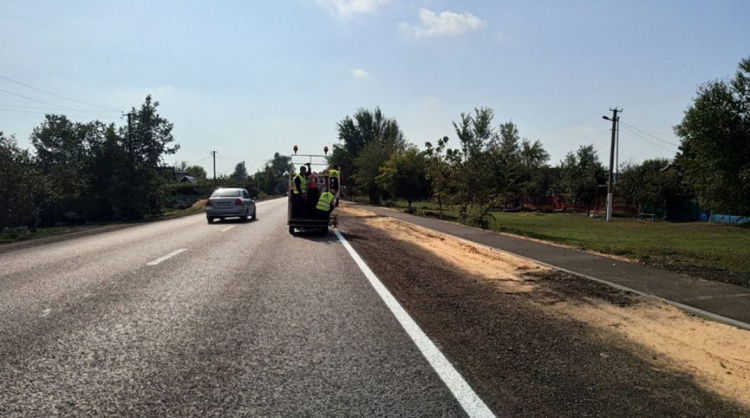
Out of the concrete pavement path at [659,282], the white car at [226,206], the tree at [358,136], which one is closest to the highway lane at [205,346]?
the concrete pavement path at [659,282]

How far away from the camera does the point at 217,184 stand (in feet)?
253

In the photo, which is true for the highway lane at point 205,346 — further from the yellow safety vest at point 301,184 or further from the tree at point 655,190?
the tree at point 655,190

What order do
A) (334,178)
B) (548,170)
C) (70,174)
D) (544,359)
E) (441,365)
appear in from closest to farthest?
(441,365) < (544,359) < (334,178) < (70,174) < (548,170)

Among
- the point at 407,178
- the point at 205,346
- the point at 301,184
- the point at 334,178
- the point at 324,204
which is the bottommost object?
the point at 205,346

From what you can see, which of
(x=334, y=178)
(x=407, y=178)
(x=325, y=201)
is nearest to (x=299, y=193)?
(x=325, y=201)

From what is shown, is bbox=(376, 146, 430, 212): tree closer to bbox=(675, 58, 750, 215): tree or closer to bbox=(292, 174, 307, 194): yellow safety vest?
bbox=(292, 174, 307, 194): yellow safety vest

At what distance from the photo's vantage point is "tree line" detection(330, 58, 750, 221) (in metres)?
12.3

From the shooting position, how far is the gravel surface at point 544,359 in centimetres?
378

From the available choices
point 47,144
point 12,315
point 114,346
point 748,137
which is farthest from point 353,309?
point 47,144

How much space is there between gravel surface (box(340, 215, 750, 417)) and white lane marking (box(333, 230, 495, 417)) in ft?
0.30

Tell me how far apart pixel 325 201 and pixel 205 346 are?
11599 mm

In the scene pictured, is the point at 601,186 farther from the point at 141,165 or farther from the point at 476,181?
the point at 141,165

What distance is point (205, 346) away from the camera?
5059mm

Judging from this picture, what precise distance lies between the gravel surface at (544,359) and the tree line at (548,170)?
6.49 metres
